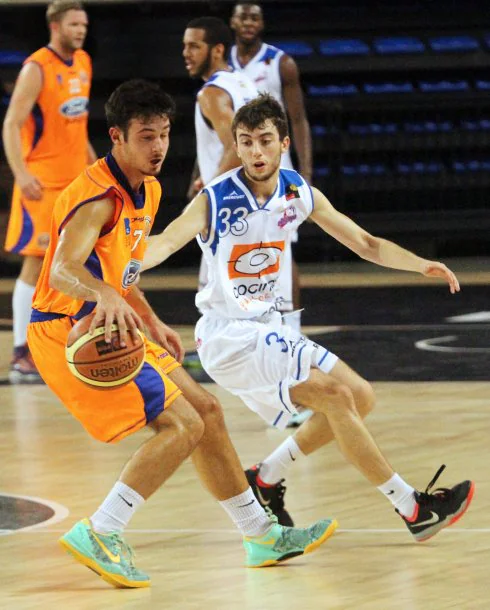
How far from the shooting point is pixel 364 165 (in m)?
16.8

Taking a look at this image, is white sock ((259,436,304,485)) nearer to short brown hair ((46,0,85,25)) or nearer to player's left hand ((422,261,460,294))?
player's left hand ((422,261,460,294))

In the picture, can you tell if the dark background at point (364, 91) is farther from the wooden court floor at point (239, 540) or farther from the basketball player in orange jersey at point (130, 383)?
the basketball player in orange jersey at point (130, 383)

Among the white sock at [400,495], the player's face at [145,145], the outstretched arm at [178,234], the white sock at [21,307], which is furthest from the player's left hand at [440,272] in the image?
the white sock at [21,307]

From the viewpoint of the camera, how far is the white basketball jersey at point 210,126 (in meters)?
7.81

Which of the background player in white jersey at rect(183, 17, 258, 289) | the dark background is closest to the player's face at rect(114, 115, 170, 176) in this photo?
the background player in white jersey at rect(183, 17, 258, 289)

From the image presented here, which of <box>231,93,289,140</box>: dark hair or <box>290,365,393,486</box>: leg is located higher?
<box>231,93,289,140</box>: dark hair

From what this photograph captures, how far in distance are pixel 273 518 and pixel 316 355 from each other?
21.9 inches

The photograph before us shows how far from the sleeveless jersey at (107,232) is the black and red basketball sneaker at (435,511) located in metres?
1.15

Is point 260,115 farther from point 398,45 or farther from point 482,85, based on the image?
point 482,85

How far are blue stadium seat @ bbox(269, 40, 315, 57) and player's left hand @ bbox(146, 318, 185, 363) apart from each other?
39.0 ft

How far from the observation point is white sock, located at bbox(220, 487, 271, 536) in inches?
198

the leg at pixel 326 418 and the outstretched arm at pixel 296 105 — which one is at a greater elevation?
the outstretched arm at pixel 296 105

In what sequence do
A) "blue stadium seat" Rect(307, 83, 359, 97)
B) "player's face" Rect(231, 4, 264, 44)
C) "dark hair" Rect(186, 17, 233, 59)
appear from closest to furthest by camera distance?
1. "dark hair" Rect(186, 17, 233, 59)
2. "player's face" Rect(231, 4, 264, 44)
3. "blue stadium seat" Rect(307, 83, 359, 97)

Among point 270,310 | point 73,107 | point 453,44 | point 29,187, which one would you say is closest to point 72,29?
point 73,107
